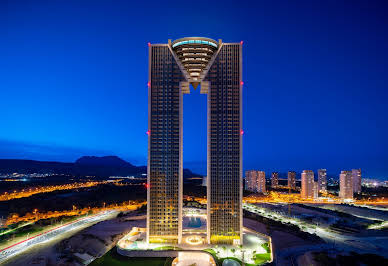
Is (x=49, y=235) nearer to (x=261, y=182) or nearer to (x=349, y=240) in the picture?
(x=349, y=240)

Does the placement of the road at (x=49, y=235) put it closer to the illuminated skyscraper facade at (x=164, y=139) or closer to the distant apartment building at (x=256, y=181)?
the illuminated skyscraper facade at (x=164, y=139)

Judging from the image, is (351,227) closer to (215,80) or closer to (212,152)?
(212,152)

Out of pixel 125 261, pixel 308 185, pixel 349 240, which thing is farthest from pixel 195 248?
pixel 308 185

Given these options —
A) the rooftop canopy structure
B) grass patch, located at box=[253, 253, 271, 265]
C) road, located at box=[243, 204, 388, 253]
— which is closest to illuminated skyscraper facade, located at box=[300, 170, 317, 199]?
road, located at box=[243, 204, 388, 253]

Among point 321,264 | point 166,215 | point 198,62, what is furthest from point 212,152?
point 321,264

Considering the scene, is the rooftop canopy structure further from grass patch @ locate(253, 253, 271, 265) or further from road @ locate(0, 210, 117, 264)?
road @ locate(0, 210, 117, 264)

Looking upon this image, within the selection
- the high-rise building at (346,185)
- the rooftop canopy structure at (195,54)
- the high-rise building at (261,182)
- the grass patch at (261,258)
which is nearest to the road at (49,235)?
the grass patch at (261,258)
